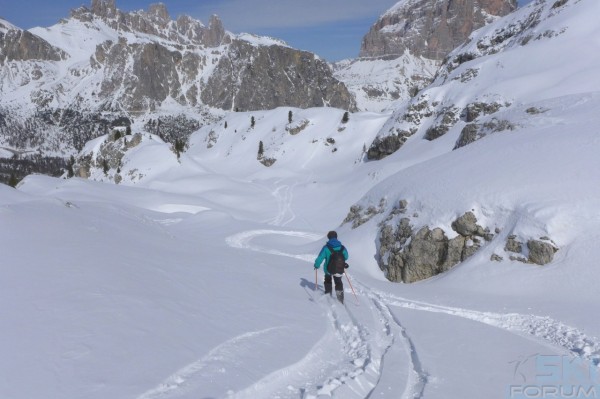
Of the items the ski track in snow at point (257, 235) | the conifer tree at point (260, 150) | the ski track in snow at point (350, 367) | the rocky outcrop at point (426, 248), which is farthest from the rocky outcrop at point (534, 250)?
the conifer tree at point (260, 150)

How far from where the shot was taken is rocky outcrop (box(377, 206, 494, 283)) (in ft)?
52.7

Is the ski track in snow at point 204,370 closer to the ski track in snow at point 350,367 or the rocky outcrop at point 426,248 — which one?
the ski track in snow at point 350,367

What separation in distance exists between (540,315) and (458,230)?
644cm

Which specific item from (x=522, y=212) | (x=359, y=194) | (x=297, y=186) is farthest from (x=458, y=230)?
(x=297, y=186)

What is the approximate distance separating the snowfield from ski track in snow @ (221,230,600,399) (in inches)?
1.4

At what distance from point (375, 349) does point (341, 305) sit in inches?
131

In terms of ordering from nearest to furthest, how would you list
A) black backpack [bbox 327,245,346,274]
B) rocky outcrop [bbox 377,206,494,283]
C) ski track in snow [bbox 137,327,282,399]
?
ski track in snow [bbox 137,327,282,399]
black backpack [bbox 327,245,346,274]
rocky outcrop [bbox 377,206,494,283]

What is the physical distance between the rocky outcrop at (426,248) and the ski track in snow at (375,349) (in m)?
4.64

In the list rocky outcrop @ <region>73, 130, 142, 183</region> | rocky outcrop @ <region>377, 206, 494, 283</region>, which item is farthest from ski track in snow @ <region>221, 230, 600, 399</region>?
Result: rocky outcrop @ <region>73, 130, 142, 183</region>

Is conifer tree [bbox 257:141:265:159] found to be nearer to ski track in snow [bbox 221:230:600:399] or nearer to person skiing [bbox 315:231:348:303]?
person skiing [bbox 315:231:348:303]

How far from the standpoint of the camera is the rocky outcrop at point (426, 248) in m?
16.1

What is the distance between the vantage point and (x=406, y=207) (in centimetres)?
1928

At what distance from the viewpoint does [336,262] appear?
12.1 m

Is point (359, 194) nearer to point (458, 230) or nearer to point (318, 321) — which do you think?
point (458, 230)
